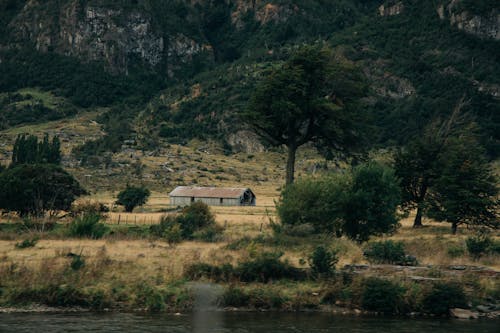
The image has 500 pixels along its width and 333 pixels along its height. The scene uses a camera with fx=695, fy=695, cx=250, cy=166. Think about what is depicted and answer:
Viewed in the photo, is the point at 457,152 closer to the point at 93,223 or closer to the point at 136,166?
the point at 93,223

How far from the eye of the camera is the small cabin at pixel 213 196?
3332 inches

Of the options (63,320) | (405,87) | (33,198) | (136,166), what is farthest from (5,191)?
(405,87)

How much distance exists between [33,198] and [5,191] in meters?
2.54

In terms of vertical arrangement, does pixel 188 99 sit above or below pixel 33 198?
above

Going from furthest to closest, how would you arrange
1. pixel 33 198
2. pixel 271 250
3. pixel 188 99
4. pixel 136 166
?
pixel 188 99, pixel 136 166, pixel 33 198, pixel 271 250

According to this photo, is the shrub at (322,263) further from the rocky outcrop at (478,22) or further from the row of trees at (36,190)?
the rocky outcrop at (478,22)

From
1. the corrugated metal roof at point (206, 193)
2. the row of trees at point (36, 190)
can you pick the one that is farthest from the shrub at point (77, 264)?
the corrugated metal roof at point (206, 193)

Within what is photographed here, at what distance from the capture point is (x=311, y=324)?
3023 centimetres

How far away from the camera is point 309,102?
60.8m

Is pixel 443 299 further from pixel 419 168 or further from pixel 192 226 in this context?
pixel 419 168

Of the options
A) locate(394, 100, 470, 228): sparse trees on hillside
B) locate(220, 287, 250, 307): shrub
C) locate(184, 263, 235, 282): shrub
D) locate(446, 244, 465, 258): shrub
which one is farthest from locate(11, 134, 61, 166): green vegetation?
locate(220, 287, 250, 307): shrub

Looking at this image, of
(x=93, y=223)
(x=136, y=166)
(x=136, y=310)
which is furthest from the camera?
(x=136, y=166)

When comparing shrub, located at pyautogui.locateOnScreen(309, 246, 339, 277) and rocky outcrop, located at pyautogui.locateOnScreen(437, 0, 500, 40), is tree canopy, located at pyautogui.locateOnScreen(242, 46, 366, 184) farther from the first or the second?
rocky outcrop, located at pyautogui.locateOnScreen(437, 0, 500, 40)

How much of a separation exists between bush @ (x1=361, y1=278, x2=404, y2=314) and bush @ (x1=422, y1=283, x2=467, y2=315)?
4.00 feet
